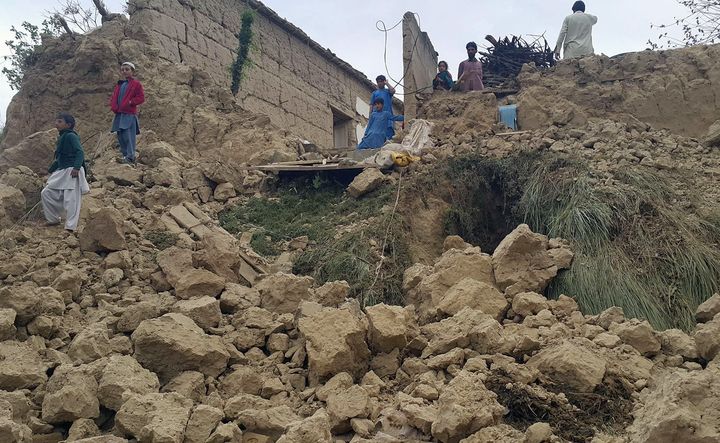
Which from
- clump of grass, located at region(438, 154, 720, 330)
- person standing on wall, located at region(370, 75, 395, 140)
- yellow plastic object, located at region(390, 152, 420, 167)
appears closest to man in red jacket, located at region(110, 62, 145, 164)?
yellow plastic object, located at region(390, 152, 420, 167)

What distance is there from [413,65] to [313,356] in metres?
5.99

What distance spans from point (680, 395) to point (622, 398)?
0.64 m

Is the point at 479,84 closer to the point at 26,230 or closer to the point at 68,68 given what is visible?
the point at 68,68

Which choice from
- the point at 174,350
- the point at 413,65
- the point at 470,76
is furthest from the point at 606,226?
the point at 413,65

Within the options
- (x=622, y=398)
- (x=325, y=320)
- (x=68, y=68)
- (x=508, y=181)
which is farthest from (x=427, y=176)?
(x=68, y=68)

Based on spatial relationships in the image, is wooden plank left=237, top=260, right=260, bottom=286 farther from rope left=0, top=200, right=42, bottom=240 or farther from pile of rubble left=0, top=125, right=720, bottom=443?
rope left=0, top=200, right=42, bottom=240

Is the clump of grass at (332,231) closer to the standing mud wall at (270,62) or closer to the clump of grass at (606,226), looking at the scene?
the clump of grass at (606,226)

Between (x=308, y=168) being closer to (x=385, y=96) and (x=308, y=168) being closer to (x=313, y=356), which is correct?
(x=385, y=96)

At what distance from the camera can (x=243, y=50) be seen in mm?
9625

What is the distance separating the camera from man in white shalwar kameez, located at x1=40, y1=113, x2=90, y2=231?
5.54 meters

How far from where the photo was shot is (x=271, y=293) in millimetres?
4328

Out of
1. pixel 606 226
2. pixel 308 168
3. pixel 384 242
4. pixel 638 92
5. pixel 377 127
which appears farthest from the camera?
pixel 377 127

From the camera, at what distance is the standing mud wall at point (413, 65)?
876 cm

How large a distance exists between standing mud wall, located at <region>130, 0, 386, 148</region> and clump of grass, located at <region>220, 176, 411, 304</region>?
2.62 m
